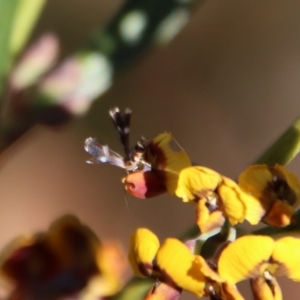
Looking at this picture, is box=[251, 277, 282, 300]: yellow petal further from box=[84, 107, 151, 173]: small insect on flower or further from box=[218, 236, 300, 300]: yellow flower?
box=[84, 107, 151, 173]: small insect on flower

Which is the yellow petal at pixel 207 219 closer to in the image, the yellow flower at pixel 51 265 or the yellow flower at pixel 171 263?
the yellow flower at pixel 171 263

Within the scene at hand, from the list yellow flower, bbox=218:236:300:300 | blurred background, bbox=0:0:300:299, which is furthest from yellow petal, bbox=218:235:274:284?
blurred background, bbox=0:0:300:299

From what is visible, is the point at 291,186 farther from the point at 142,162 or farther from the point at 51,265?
the point at 51,265

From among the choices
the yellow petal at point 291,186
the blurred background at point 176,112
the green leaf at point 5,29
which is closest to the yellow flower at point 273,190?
the yellow petal at point 291,186

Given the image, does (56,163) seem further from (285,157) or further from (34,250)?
(285,157)

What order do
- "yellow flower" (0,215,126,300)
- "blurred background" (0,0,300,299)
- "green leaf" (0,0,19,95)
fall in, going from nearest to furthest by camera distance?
"green leaf" (0,0,19,95)
"yellow flower" (0,215,126,300)
"blurred background" (0,0,300,299)

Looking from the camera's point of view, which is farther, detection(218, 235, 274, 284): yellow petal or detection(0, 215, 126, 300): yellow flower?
detection(0, 215, 126, 300): yellow flower
